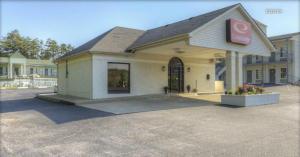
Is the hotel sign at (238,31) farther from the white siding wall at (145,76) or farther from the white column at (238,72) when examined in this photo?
the white siding wall at (145,76)

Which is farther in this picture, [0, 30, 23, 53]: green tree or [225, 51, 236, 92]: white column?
[0, 30, 23, 53]: green tree

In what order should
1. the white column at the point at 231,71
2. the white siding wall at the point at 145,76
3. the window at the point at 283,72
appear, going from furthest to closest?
the window at the point at 283,72 < the white siding wall at the point at 145,76 < the white column at the point at 231,71

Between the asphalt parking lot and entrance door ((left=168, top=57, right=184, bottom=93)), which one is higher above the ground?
entrance door ((left=168, top=57, right=184, bottom=93))

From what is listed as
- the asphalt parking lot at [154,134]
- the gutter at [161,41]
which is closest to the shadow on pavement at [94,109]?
the asphalt parking lot at [154,134]

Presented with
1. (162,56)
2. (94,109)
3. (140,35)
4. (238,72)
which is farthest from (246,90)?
(140,35)

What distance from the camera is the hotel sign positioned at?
12.8 m

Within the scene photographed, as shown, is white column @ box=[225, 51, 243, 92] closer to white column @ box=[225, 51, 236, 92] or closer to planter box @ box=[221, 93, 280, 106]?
white column @ box=[225, 51, 236, 92]

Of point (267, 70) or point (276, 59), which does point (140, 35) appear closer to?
point (276, 59)

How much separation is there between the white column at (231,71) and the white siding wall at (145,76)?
461cm

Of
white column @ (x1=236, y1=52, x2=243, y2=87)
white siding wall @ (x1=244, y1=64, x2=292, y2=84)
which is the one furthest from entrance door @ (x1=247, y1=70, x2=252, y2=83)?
white column @ (x1=236, y1=52, x2=243, y2=87)

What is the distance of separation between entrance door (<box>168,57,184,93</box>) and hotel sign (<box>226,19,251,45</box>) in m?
5.05

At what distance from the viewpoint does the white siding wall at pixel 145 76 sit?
1412 centimetres

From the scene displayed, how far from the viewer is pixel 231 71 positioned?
13.4m

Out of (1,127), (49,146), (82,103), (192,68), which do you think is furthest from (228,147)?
(192,68)
